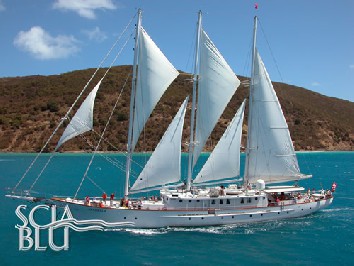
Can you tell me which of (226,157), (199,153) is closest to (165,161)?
(199,153)

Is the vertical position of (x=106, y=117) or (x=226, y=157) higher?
(x=106, y=117)

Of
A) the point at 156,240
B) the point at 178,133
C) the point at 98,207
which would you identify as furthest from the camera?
the point at 178,133

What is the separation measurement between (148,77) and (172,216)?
11.3 metres

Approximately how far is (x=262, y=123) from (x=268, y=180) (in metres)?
5.49

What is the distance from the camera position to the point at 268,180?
35938mm

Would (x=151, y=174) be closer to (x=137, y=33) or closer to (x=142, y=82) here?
(x=142, y=82)

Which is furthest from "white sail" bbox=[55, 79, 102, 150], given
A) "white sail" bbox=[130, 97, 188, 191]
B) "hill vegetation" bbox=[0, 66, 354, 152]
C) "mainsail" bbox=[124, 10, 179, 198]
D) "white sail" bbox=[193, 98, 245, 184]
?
"hill vegetation" bbox=[0, 66, 354, 152]

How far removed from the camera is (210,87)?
32375 mm

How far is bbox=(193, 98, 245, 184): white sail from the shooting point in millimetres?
33500

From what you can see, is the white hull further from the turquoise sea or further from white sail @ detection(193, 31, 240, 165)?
white sail @ detection(193, 31, 240, 165)

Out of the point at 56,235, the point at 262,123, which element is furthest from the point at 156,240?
the point at 262,123

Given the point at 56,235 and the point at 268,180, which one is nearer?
the point at 56,235

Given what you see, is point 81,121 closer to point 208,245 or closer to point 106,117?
point 208,245

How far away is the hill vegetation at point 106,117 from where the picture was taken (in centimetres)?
11750
